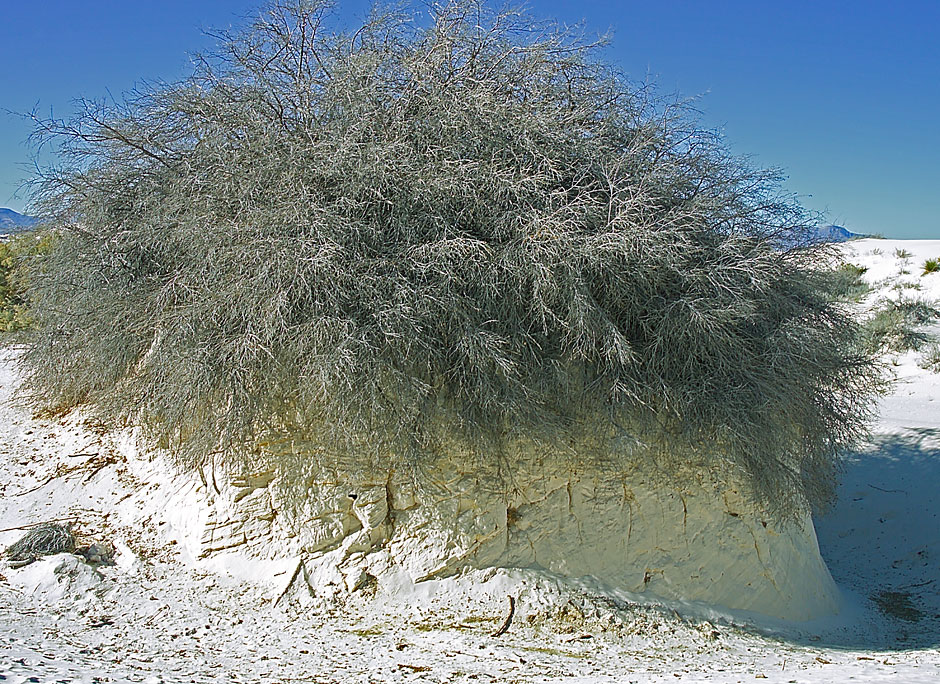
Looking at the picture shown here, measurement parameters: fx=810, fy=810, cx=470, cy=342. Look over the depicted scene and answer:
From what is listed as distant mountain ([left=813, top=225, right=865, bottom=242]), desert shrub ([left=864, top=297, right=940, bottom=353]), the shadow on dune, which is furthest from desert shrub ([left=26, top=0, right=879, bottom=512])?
desert shrub ([left=864, top=297, right=940, bottom=353])

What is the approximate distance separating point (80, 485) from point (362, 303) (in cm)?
402

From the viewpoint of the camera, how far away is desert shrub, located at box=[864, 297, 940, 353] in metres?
19.5

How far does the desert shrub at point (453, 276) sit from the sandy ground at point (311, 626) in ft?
3.20

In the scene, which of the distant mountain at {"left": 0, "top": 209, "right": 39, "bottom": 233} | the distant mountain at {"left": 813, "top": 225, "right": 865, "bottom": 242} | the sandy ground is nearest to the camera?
the sandy ground

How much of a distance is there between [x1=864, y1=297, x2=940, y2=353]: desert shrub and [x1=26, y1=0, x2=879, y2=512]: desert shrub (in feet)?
43.1

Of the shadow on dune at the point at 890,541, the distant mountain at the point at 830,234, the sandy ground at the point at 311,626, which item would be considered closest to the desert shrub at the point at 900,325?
the shadow on dune at the point at 890,541

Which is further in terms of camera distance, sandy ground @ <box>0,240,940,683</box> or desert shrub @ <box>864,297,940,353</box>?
desert shrub @ <box>864,297,940,353</box>

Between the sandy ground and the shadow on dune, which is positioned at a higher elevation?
the shadow on dune

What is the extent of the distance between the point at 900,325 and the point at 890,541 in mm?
11051

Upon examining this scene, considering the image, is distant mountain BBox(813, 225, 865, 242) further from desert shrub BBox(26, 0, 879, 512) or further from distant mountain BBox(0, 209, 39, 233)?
distant mountain BBox(0, 209, 39, 233)

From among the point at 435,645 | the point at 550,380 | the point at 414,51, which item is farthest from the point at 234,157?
the point at 435,645

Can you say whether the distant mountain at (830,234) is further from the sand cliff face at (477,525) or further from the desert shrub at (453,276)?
the sand cliff face at (477,525)

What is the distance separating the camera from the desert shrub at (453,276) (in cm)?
582

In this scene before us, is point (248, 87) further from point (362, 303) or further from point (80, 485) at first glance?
point (80, 485)
